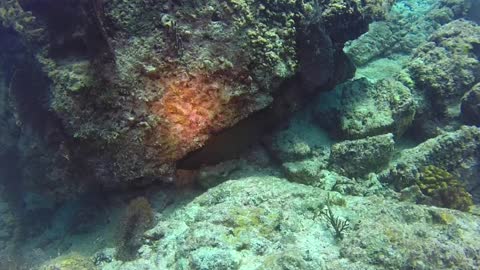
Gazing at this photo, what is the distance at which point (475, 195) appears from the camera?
5.67 m

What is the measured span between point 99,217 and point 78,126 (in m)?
1.69

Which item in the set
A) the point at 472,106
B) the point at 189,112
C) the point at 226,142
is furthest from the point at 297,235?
the point at 472,106

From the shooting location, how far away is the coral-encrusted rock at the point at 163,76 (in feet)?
14.1

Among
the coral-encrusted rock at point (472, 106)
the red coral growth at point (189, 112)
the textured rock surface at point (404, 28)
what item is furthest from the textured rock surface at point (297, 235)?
the textured rock surface at point (404, 28)

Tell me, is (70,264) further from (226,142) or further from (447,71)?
(447,71)

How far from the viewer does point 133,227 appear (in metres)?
4.55

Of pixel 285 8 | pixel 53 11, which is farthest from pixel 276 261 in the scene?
pixel 53 11

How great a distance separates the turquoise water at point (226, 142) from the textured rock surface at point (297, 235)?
0.02 meters

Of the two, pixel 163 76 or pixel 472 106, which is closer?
pixel 163 76

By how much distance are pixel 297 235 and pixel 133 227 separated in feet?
6.75

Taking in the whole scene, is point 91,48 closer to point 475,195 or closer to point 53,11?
point 53,11

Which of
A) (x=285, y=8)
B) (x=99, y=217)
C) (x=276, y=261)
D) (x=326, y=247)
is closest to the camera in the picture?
(x=276, y=261)

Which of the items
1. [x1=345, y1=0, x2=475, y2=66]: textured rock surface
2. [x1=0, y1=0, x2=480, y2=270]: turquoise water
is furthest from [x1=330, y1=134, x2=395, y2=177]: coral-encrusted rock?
[x1=345, y1=0, x2=475, y2=66]: textured rock surface

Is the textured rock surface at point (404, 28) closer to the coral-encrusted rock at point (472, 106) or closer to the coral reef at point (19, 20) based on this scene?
the coral-encrusted rock at point (472, 106)
